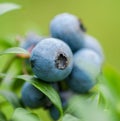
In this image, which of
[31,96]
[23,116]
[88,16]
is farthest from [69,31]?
[88,16]

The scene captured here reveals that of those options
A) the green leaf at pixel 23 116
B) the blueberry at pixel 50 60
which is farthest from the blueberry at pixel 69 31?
the green leaf at pixel 23 116

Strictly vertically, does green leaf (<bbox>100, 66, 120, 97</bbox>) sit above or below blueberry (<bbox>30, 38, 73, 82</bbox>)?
below

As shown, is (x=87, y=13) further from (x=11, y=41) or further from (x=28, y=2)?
(x=11, y=41)

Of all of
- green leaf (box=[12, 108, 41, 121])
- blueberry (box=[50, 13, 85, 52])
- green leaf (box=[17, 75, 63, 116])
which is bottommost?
green leaf (box=[12, 108, 41, 121])

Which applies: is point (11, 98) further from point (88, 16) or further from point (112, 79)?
point (88, 16)

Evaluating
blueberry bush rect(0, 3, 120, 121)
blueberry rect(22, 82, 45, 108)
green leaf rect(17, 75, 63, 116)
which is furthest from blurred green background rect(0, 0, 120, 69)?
green leaf rect(17, 75, 63, 116)

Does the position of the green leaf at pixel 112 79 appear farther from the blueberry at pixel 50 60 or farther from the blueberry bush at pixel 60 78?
the blueberry at pixel 50 60

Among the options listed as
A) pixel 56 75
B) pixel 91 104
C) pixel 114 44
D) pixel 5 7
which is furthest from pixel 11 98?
pixel 114 44

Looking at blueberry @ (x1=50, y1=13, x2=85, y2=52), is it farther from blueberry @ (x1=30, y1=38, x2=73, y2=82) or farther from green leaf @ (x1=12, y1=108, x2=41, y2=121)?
green leaf @ (x1=12, y1=108, x2=41, y2=121)
